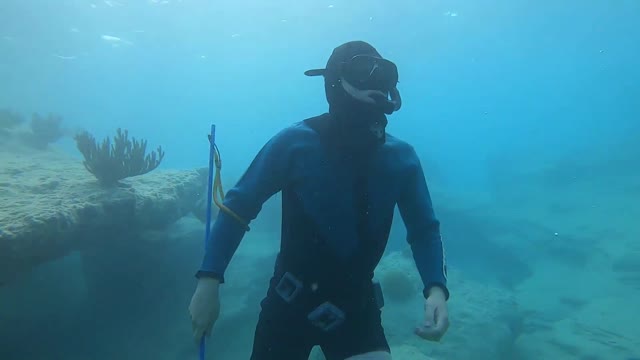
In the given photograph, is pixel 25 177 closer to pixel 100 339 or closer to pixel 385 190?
pixel 100 339

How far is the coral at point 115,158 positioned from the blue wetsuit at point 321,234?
6524 millimetres

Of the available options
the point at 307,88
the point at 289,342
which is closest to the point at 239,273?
the point at 289,342

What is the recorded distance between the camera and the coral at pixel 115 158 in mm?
7832

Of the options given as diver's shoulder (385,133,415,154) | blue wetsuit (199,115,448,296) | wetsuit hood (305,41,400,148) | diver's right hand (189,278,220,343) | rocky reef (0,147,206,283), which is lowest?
rocky reef (0,147,206,283)

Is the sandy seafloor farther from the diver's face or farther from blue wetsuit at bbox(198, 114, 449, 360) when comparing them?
the diver's face

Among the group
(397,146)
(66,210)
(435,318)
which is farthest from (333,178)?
(66,210)

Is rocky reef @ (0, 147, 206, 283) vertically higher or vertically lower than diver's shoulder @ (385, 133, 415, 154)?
lower

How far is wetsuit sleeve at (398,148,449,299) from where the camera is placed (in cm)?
257

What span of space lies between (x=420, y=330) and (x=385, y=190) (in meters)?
0.87

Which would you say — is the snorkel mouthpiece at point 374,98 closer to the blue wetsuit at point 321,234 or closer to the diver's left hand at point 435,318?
the blue wetsuit at point 321,234

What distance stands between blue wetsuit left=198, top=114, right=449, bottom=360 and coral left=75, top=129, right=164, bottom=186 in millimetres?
6524

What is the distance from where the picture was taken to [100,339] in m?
Answer: 7.72

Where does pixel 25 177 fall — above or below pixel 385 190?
below

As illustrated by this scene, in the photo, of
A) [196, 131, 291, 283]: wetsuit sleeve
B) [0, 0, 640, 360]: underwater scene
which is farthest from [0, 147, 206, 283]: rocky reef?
[196, 131, 291, 283]: wetsuit sleeve
